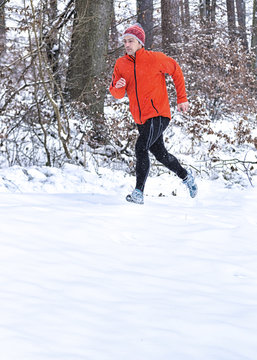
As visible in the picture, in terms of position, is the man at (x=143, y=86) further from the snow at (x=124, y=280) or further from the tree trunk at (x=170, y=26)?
the tree trunk at (x=170, y=26)

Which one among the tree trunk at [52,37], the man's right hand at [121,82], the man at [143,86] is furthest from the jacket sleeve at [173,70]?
the tree trunk at [52,37]

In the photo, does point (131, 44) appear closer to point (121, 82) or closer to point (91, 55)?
point (121, 82)

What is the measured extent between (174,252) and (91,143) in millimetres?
4901

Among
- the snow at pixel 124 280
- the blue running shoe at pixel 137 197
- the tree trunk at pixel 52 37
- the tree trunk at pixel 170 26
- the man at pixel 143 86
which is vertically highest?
the tree trunk at pixel 170 26

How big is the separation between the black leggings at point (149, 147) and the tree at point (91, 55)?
361 cm

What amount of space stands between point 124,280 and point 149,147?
8.20ft

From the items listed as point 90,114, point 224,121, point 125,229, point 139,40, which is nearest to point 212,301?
point 125,229

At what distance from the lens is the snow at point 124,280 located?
68.3 inches

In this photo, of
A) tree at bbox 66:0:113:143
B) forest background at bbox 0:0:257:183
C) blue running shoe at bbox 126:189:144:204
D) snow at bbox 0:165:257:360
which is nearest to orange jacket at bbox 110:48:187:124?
blue running shoe at bbox 126:189:144:204

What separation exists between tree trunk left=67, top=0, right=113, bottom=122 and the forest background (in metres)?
0.02

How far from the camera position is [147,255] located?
3146mm

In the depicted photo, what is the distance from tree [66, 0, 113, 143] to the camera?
845 cm

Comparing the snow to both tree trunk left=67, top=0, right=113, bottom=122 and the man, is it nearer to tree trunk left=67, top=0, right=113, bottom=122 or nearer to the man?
the man

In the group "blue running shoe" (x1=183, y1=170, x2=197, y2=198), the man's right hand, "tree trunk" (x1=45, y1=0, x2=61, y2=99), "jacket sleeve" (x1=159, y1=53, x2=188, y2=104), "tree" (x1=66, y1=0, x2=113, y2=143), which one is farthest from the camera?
"tree" (x1=66, y1=0, x2=113, y2=143)
